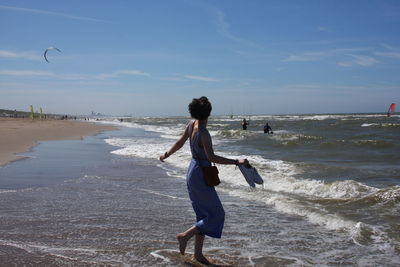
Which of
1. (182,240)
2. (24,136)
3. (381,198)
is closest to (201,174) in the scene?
(182,240)

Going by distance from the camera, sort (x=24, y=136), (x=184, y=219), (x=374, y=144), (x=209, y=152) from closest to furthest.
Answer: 1. (x=209, y=152)
2. (x=184, y=219)
3. (x=374, y=144)
4. (x=24, y=136)

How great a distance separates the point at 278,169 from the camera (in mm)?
10594

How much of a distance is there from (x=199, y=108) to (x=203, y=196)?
0.84 meters

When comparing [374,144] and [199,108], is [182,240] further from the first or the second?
[374,144]

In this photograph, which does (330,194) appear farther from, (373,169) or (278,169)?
(373,169)

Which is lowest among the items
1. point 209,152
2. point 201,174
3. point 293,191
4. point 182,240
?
point 293,191

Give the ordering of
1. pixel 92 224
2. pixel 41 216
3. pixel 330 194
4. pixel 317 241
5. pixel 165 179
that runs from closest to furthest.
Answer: pixel 317 241 < pixel 92 224 < pixel 41 216 < pixel 330 194 < pixel 165 179

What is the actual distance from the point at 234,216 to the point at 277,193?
2086 millimetres

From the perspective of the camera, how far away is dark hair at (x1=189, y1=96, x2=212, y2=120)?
11.7 ft

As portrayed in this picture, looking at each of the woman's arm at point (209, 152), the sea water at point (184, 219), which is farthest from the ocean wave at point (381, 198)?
the woman's arm at point (209, 152)

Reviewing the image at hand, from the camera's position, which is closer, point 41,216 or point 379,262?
point 379,262

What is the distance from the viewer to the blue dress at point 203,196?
358cm

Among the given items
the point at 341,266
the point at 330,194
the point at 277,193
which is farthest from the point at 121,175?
the point at 341,266

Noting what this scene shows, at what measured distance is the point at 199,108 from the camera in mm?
3568
